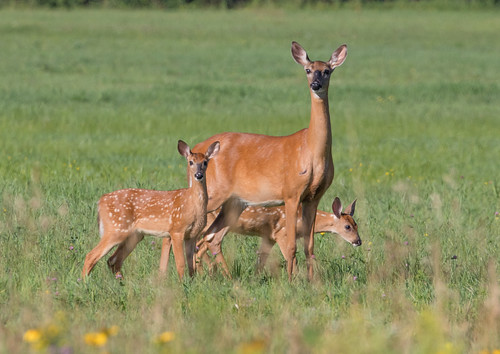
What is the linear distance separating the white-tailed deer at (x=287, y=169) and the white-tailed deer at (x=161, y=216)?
2.11 feet

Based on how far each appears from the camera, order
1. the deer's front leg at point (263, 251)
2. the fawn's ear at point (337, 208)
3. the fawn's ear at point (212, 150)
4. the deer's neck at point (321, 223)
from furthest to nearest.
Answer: the deer's neck at point (321, 223), the fawn's ear at point (337, 208), the deer's front leg at point (263, 251), the fawn's ear at point (212, 150)

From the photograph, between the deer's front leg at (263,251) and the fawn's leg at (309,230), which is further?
the deer's front leg at (263,251)

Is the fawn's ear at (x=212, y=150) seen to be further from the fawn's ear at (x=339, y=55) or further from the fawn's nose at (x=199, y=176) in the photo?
the fawn's ear at (x=339, y=55)

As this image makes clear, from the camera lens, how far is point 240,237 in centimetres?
1025

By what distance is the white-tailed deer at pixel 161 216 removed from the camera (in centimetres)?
815

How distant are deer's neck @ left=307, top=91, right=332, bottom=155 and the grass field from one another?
1.03 meters

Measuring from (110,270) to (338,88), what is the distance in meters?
19.9

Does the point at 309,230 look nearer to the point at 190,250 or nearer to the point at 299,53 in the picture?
the point at 190,250

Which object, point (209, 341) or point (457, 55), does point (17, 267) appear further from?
point (457, 55)

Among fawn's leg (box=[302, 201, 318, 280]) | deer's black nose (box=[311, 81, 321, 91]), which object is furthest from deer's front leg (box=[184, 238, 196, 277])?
deer's black nose (box=[311, 81, 321, 91])

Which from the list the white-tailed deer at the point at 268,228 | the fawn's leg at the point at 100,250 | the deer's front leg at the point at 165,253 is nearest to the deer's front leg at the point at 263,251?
the white-tailed deer at the point at 268,228

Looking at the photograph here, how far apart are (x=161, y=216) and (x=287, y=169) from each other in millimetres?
1199

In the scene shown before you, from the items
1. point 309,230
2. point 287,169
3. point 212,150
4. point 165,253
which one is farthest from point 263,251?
point 212,150

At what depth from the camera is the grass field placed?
19.9 ft
